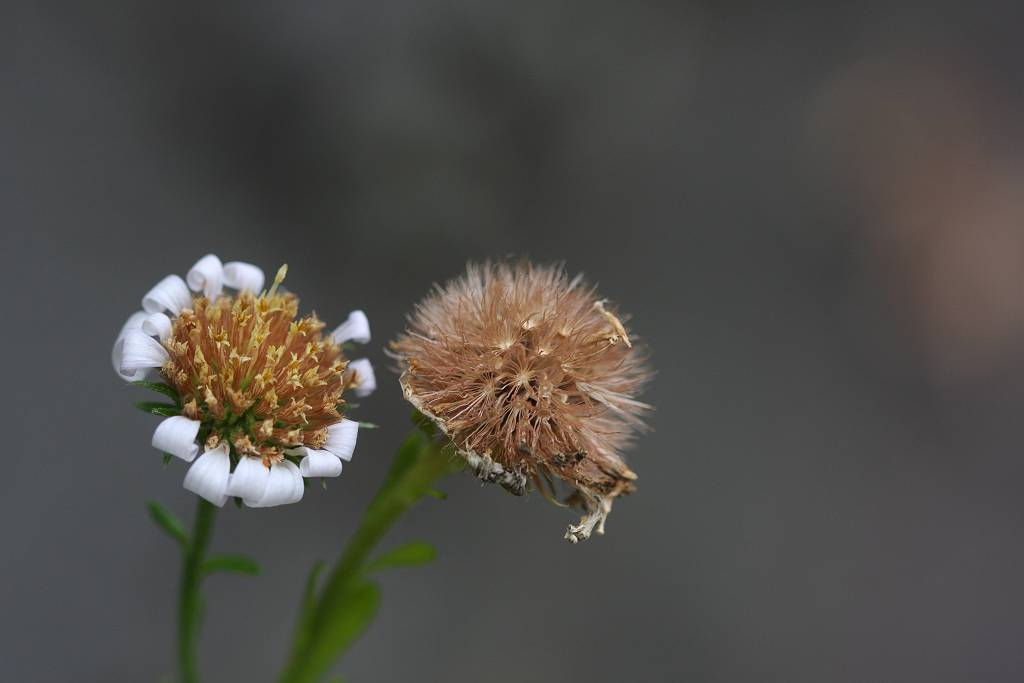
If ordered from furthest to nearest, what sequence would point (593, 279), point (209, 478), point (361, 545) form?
point (593, 279)
point (361, 545)
point (209, 478)

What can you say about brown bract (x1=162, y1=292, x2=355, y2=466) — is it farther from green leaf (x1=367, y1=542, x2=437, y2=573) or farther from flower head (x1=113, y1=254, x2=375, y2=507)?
green leaf (x1=367, y1=542, x2=437, y2=573)

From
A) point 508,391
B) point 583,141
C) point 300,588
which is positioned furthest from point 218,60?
point 508,391

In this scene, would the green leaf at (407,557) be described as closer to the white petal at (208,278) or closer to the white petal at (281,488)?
the white petal at (281,488)

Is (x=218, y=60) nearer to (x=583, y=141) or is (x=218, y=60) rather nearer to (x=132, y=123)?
(x=132, y=123)

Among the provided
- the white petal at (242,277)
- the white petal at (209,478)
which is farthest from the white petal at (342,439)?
the white petal at (242,277)

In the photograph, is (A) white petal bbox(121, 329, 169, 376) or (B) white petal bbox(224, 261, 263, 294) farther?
(B) white petal bbox(224, 261, 263, 294)

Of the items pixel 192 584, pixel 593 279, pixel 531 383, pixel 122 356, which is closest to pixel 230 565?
pixel 192 584

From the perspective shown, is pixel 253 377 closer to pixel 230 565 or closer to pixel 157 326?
pixel 157 326

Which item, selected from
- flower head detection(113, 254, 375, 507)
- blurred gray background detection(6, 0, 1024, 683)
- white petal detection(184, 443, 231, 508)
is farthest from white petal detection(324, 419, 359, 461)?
blurred gray background detection(6, 0, 1024, 683)
